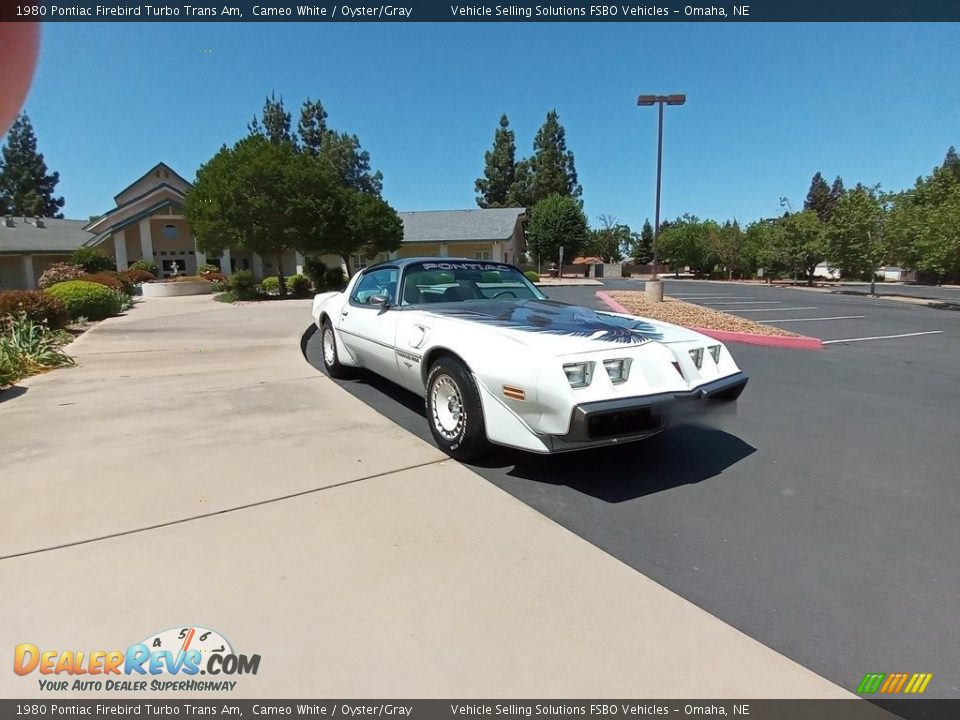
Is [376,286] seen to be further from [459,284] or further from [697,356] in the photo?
[697,356]

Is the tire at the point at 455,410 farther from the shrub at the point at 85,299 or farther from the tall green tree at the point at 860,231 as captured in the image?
the tall green tree at the point at 860,231

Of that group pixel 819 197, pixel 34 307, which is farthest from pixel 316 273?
pixel 819 197

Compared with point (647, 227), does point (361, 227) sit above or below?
below

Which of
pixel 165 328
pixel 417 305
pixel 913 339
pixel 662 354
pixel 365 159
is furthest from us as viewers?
pixel 365 159

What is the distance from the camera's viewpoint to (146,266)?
102 feet

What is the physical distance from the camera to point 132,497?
3125 millimetres

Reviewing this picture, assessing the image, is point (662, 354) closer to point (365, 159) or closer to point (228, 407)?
point (228, 407)

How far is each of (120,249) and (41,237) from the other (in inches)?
308

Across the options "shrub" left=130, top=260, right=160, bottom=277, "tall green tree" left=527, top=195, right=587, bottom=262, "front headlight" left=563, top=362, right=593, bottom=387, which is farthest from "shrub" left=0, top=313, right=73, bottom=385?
"tall green tree" left=527, top=195, right=587, bottom=262

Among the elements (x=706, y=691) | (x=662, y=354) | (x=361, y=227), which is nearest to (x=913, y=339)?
(x=662, y=354)

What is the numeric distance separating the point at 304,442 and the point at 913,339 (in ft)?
41.1

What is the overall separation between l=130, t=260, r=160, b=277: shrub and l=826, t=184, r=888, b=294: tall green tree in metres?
40.4

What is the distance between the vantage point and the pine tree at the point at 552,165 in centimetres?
6250

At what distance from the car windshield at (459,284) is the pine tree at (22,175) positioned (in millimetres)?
83949
